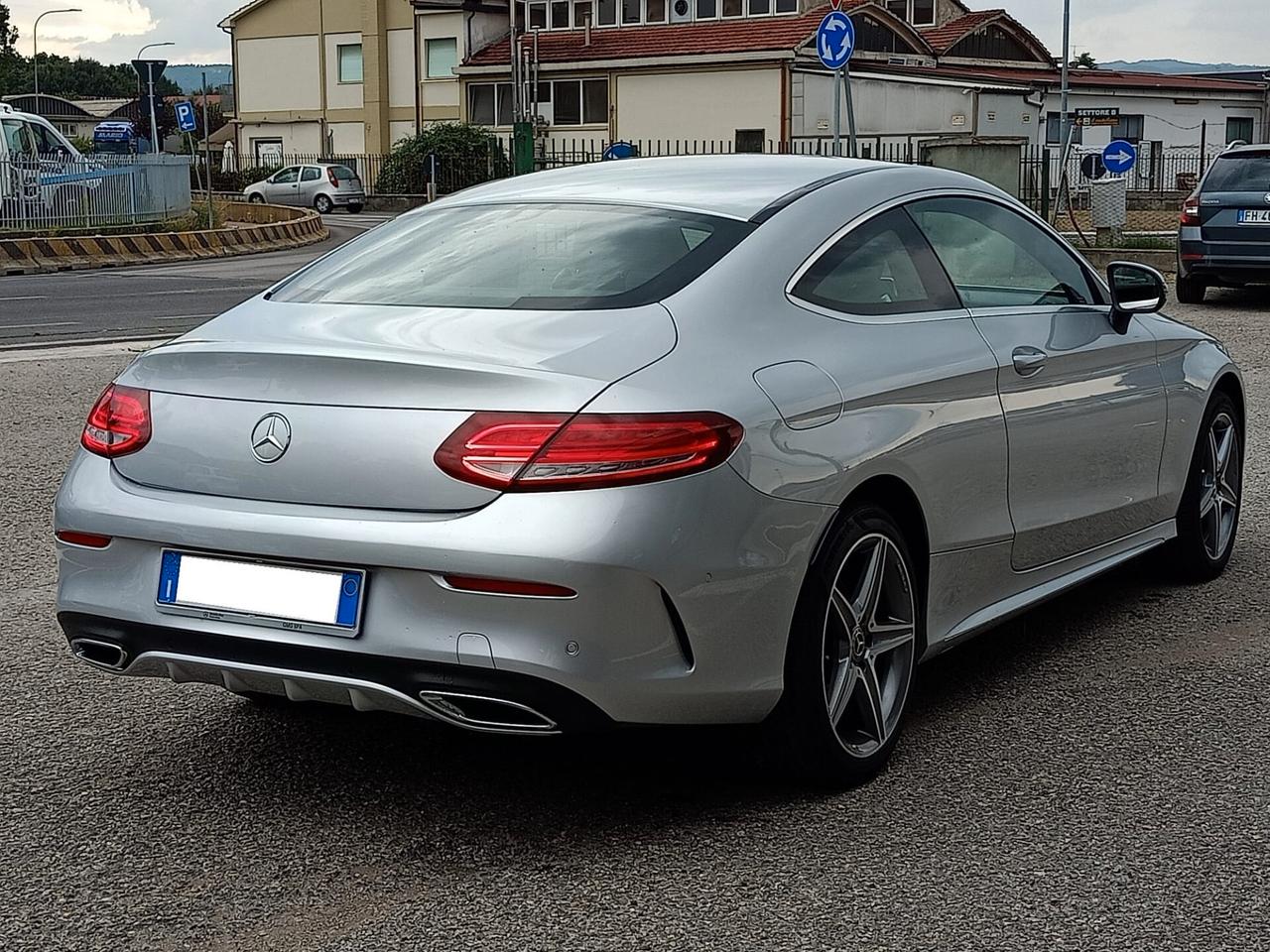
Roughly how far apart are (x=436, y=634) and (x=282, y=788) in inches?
33.8

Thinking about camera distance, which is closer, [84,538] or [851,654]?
[84,538]

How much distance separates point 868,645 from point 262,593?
142 centimetres

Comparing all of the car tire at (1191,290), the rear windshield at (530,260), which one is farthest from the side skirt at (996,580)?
the car tire at (1191,290)

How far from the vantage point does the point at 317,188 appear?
169ft

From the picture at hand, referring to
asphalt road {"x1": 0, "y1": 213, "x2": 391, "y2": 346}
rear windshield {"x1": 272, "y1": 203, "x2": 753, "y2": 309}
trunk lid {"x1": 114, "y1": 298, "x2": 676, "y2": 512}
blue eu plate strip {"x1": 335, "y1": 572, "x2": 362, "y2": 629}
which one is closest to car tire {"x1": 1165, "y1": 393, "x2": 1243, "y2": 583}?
rear windshield {"x1": 272, "y1": 203, "x2": 753, "y2": 309}

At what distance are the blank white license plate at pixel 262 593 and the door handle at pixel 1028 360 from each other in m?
2.01

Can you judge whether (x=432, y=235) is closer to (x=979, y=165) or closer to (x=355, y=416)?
(x=355, y=416)

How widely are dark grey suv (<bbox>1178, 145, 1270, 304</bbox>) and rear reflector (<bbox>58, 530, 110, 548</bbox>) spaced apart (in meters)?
15.4

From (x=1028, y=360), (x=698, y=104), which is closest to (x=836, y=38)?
(x=1028, y=360)

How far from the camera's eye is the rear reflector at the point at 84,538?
3838 mm

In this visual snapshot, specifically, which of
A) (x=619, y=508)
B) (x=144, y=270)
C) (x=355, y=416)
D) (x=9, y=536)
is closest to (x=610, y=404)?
(x=619, y=508)

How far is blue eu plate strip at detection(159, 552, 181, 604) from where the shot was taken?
147 inches

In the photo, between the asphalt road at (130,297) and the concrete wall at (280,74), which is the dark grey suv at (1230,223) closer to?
the asphalt road at (130,297)

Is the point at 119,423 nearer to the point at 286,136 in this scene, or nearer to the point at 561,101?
the point at 561,101
